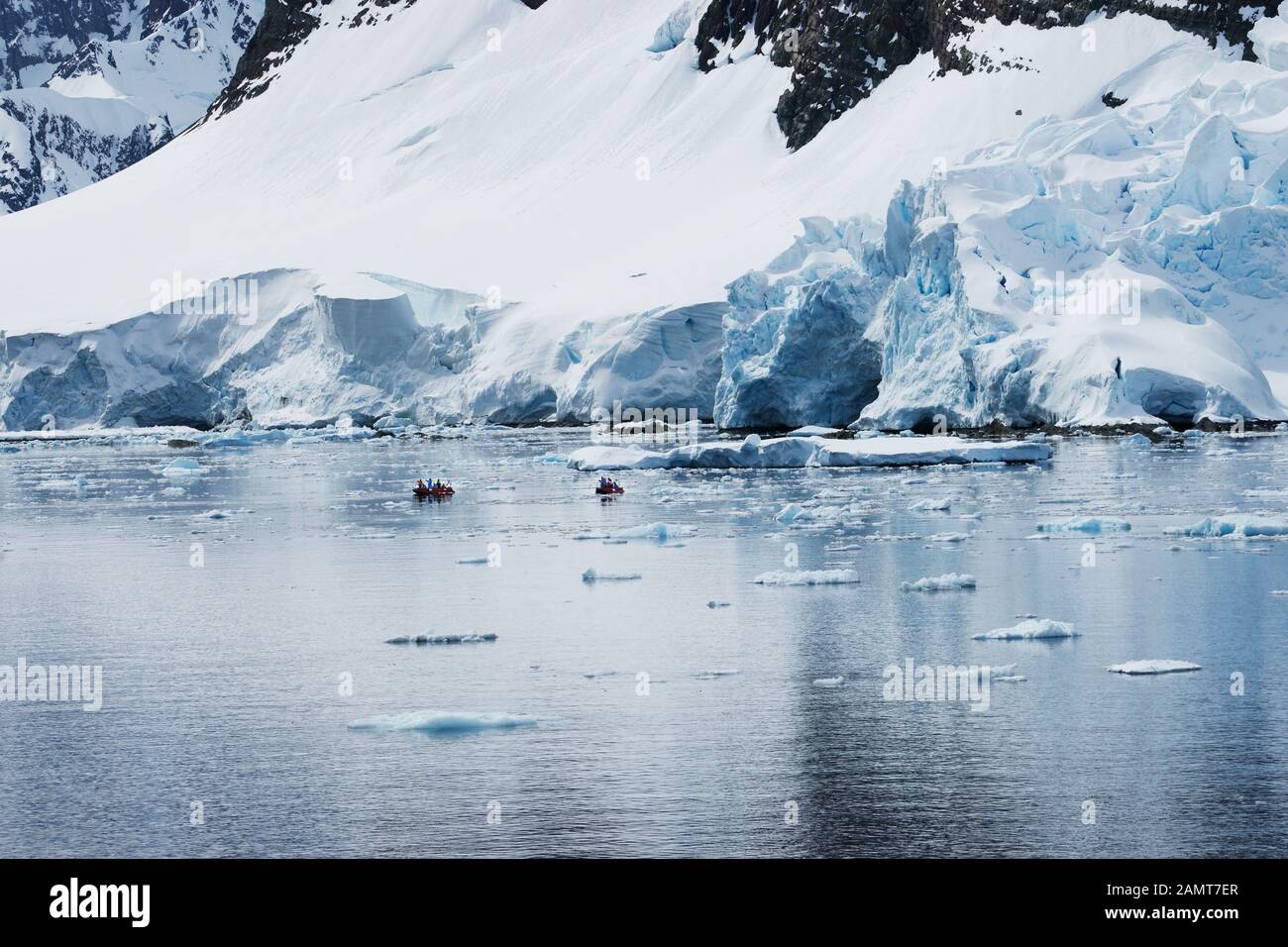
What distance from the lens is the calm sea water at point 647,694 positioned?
717 cm

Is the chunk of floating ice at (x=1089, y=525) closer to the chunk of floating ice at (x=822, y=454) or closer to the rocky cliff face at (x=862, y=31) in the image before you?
the chunk of floating ice at (x=822, y=454)

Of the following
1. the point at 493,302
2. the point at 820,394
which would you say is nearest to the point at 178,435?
the point at 493,302

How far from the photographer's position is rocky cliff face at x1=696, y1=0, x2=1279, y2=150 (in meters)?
57.2

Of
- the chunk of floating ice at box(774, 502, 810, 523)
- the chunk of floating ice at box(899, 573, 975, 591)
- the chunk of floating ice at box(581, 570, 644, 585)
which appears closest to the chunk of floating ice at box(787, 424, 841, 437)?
the chunk of floating ice at box(774, 502, 810, 523)

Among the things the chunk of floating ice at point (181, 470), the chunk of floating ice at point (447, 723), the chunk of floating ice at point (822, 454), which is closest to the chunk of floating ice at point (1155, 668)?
the chunk of floating ice at point (447, 723)

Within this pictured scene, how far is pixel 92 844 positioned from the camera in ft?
23.1

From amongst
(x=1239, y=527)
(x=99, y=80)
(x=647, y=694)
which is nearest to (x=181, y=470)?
(x=1239, y=527)

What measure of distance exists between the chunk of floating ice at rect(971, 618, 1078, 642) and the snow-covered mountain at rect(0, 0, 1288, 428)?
2188cm

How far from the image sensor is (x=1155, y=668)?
389 inches

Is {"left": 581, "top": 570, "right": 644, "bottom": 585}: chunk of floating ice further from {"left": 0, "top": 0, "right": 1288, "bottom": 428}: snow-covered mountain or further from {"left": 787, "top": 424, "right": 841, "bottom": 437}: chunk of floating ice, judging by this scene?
{"left": 787, "top": 424, "right": 841, "bottom": 437}: chunk of floating ice

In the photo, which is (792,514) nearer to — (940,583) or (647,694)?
(940,583)

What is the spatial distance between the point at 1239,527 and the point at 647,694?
332 inches
